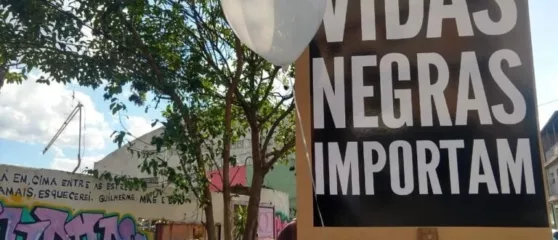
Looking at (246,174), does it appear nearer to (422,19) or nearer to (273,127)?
(273,127)

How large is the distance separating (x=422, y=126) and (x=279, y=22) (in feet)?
2.67

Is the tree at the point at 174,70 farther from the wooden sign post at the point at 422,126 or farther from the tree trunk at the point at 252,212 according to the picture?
the wooden sign post at the point at 422,126

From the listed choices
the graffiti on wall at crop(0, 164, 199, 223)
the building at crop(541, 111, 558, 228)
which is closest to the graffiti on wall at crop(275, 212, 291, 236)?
the graffiti on wall at crop(0, 164, 199, 223)

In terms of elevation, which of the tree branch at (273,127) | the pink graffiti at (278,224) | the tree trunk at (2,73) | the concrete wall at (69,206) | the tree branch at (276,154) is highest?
the tree trunk at (2,73)

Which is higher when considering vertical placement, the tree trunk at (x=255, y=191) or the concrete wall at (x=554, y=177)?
the concrete wall at (x=554, y=177)

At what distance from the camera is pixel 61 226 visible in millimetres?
6098

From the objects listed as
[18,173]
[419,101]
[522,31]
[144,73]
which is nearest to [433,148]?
[419,101]

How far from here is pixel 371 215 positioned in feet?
7.64

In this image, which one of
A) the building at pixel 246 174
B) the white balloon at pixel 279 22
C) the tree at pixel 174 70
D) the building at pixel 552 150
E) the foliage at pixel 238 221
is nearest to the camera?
the white balloon at pixel 279 22

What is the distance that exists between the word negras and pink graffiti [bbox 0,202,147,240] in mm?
4564

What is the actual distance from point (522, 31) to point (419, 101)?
58 centimetres

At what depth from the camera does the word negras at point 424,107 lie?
230 centimetres

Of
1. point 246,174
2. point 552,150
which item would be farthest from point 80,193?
point 552,150

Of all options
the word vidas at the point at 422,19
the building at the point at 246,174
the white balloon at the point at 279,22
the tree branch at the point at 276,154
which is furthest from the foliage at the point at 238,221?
the white balloon at the point at 279,22
